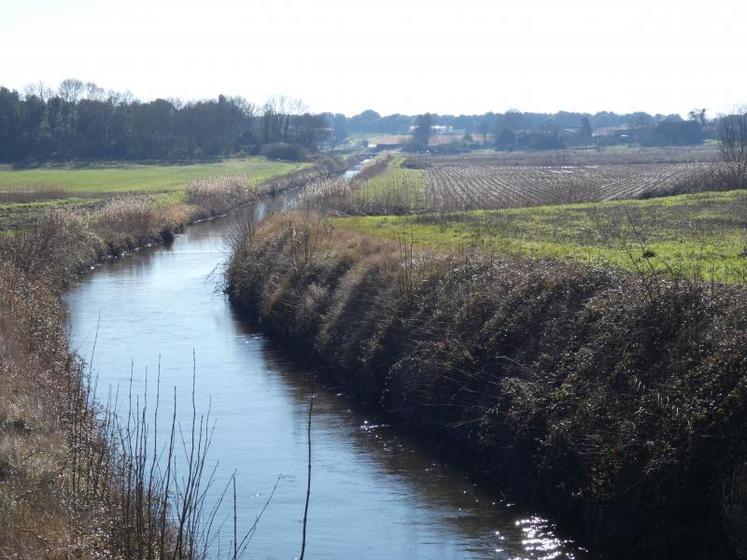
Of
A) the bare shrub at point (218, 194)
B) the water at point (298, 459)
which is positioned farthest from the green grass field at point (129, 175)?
the water at point (298, 459)

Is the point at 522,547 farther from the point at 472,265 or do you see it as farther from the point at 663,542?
the point at 472,265

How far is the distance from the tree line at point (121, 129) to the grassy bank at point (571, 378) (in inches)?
3499

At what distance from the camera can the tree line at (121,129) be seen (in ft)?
350

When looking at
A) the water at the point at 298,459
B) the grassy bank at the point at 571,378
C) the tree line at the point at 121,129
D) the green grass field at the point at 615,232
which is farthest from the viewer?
the tree line at the point at 121,129

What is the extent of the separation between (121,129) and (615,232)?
309 feet

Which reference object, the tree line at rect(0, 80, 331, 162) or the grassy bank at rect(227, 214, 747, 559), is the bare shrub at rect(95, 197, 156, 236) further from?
the tree line at rect(0, 80, 331, 162)

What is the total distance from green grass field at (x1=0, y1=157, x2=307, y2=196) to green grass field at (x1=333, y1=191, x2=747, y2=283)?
3704 cm

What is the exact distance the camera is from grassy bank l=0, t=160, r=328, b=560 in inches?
414

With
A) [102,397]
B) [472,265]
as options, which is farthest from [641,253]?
[102,397]

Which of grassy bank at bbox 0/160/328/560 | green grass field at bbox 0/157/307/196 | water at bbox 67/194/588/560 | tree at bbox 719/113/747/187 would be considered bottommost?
water at bbox 67/194/588/560

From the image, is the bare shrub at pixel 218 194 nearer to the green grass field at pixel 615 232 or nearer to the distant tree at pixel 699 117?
→ the green grass field at pixel 615 232

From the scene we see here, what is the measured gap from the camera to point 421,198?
57438 mm

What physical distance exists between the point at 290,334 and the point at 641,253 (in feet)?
33.5

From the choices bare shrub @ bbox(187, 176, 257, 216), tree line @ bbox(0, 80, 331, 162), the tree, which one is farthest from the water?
tree line @ bbox(0, 80, 331, 162)
